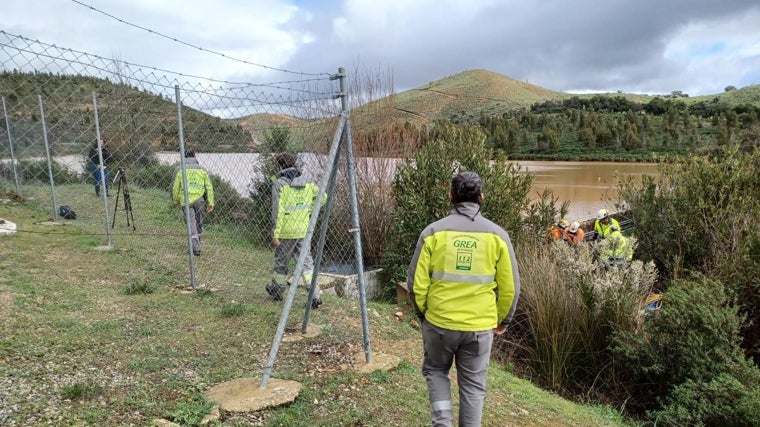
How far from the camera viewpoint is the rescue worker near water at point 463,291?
3.02m

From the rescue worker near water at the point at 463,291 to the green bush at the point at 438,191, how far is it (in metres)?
5.08

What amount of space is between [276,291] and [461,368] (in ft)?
11.7

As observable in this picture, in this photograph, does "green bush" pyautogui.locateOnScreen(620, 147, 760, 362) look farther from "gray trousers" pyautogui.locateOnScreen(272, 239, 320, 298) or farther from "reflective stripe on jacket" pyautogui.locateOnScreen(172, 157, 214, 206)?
"reflective stripe on jacket" pyautogui.locateOnScreen(172, 157, 214, 206)

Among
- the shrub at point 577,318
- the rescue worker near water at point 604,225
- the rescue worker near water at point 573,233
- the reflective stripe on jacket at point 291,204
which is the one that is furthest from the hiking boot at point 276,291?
the rescue worker near water at point 604,225

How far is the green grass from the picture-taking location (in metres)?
3.42

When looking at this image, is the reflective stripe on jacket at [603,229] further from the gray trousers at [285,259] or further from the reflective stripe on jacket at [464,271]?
the reflective stripe on jacket at [464,271]

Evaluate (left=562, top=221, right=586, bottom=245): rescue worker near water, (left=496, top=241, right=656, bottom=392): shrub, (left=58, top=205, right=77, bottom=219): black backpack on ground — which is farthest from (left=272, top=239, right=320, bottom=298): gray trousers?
(left=562, top=221, right=586, bottom=245): rescue worker near water

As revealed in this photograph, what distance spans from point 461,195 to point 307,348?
2.53 m

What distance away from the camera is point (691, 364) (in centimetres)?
568

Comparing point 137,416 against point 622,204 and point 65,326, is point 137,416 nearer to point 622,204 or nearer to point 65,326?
point 65,326

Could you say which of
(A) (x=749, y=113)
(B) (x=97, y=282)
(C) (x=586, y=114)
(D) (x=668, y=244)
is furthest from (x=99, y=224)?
(C) (x=586, y=114)

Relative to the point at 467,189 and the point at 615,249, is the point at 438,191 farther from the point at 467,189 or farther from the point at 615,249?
the point at 467,189

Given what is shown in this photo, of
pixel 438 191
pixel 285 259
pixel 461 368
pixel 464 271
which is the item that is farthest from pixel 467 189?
pixel 438 191

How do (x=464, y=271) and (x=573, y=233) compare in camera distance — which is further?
(x=573, y=233)
